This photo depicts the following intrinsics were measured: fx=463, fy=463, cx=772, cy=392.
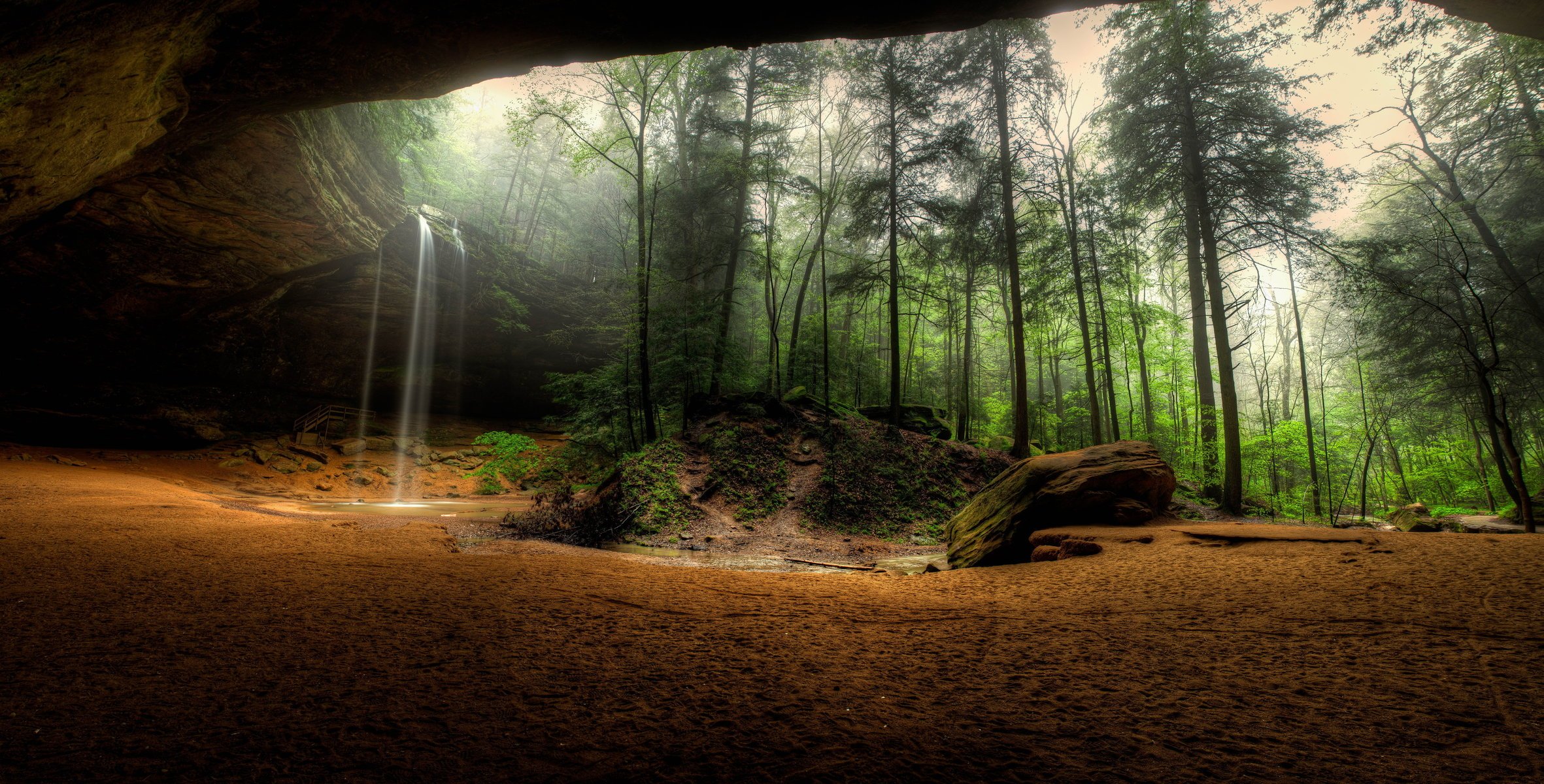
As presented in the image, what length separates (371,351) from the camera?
17969mm

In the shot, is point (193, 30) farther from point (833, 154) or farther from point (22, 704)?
point (833, 154)

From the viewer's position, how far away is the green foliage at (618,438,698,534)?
324 inches

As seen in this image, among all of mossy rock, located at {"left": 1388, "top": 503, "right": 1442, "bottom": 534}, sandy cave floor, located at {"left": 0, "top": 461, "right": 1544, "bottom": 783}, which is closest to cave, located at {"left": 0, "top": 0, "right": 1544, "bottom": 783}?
sandy cave floor, located at {"left": 0, "top": 461, "right": 1544, "bottom": 783}

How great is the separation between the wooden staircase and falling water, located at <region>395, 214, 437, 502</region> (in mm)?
1411

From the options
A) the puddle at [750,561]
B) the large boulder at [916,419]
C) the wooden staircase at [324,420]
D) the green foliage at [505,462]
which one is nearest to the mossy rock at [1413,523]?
the puddle at [750,561]

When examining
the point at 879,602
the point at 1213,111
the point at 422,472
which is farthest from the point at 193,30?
the point at 1213,111

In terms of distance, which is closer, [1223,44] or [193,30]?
[193,30]

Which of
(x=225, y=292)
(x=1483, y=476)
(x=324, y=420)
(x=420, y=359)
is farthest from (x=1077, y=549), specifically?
(x=324, y=420)

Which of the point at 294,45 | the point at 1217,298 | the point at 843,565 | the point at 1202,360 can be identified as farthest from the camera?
the point at 1202,360

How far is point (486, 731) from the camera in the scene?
1.43 m

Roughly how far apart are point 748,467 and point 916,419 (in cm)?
612

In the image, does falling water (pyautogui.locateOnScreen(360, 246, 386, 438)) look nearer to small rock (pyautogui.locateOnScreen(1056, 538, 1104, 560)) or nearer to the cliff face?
the cliff face

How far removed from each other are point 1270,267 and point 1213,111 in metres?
3.74

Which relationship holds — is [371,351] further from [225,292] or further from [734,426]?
[734,426]
